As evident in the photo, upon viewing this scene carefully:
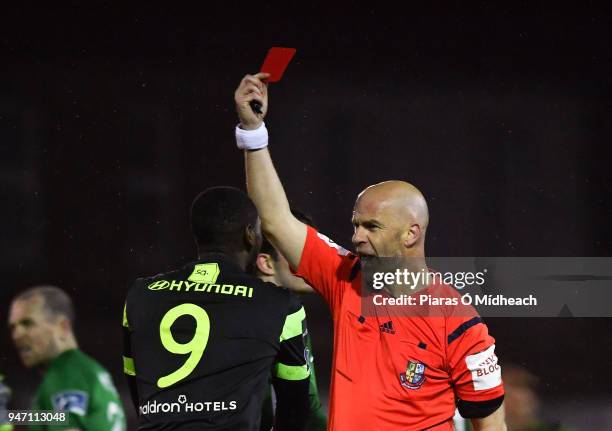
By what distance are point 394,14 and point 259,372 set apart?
2.87 meters

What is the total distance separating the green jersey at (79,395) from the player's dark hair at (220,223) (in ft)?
3.49

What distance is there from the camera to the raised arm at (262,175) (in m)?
1.97

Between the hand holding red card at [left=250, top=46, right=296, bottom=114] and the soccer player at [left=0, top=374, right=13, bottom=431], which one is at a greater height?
the hand holding red card at [left=250, top=46, right=296, bottom=114]

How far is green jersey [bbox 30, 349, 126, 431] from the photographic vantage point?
2875 millimetres

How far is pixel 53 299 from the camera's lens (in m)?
3.72


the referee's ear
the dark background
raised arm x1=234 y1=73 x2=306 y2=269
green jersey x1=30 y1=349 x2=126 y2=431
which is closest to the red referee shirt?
raised arm x1=234 y1=73 x2=306 y2=269

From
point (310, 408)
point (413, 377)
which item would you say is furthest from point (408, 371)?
point (310, 408)

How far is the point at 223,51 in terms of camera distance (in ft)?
14.4

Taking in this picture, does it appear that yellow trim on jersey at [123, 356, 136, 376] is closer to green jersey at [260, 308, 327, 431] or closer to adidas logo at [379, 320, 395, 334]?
green jersey at [260, 308, 327, 431]

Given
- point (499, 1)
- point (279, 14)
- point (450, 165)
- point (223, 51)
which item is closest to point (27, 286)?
point (223, 51)

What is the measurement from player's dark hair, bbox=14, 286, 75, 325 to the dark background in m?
0.07

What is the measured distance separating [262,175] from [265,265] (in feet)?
2.72

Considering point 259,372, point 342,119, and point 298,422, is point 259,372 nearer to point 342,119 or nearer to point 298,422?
point 298,422

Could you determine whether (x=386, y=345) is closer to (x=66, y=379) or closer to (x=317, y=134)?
(x=66, y=379)
